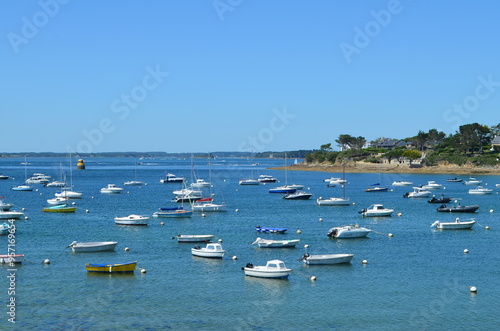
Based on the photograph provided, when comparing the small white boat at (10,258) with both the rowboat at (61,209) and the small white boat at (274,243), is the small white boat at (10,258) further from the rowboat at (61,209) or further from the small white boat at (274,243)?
the rowboat at (61,209)

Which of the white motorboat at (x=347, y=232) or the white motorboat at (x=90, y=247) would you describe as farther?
the white motorboat at (x=347, y=232)

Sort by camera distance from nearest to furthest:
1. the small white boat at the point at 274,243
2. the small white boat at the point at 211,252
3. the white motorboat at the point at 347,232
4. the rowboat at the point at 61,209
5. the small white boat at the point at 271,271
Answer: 1. the small white boat at the point at 271,271
2. the small white boat at the point at 211,252
3. the small white boat at the point at 274,243
4. the white motorboat at the point at 347,232
5. the rowboat at the point at 61,209

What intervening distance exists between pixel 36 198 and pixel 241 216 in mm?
50558

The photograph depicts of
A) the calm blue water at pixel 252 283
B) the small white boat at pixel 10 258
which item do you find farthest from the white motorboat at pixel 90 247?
the small white boat at pixel 10 258

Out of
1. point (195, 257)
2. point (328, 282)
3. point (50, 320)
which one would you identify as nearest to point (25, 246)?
point (195, 257)

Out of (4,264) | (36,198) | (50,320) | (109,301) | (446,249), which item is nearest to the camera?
(50,320)

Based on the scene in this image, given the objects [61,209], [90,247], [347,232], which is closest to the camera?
[90,247]

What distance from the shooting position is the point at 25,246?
59969mm

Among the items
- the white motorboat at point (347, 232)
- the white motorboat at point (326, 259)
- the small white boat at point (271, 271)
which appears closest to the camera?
the small white boat at point (271, 271)

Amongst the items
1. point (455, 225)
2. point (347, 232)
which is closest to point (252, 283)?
point (347, 232)

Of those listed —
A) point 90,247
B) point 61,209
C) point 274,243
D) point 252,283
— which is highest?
point 61,209

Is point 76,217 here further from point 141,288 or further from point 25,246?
point 141,288

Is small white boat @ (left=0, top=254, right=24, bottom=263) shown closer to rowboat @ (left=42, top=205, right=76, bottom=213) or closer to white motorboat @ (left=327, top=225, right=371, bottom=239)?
white motorboat @ (left=327, top=225, right=371, bottom=239)

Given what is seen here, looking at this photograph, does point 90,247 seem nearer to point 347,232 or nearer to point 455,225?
point 347,232
